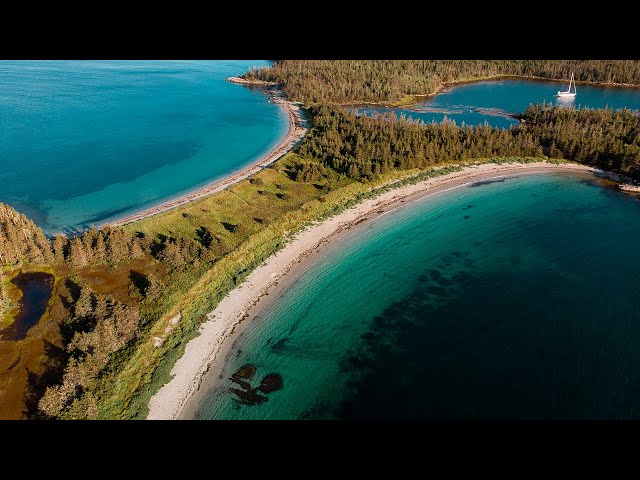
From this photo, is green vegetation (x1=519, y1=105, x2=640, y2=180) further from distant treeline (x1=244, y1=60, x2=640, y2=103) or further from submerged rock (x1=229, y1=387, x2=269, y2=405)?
submerged rock (x1=229, y1=387, x2=269, y2=405)

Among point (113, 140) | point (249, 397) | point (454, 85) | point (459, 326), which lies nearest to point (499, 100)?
point (454, 85)

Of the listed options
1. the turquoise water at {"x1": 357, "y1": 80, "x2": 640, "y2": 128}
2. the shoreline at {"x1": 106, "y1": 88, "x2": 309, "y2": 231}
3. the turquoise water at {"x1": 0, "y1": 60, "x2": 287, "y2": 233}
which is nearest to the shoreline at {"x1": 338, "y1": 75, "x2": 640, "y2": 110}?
the turquoise water at {"x1": 357, "y1": 80, "x2": 640, "y2": 128}

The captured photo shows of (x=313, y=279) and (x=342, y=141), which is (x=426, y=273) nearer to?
(x=313, y=279)

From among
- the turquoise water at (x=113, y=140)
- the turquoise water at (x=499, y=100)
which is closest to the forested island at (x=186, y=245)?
the turquoise water at (x=113, y=140)

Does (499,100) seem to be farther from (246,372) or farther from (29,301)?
(29,301)

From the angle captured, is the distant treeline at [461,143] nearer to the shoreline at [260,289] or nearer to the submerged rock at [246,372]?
the shoreline at [260,289]
